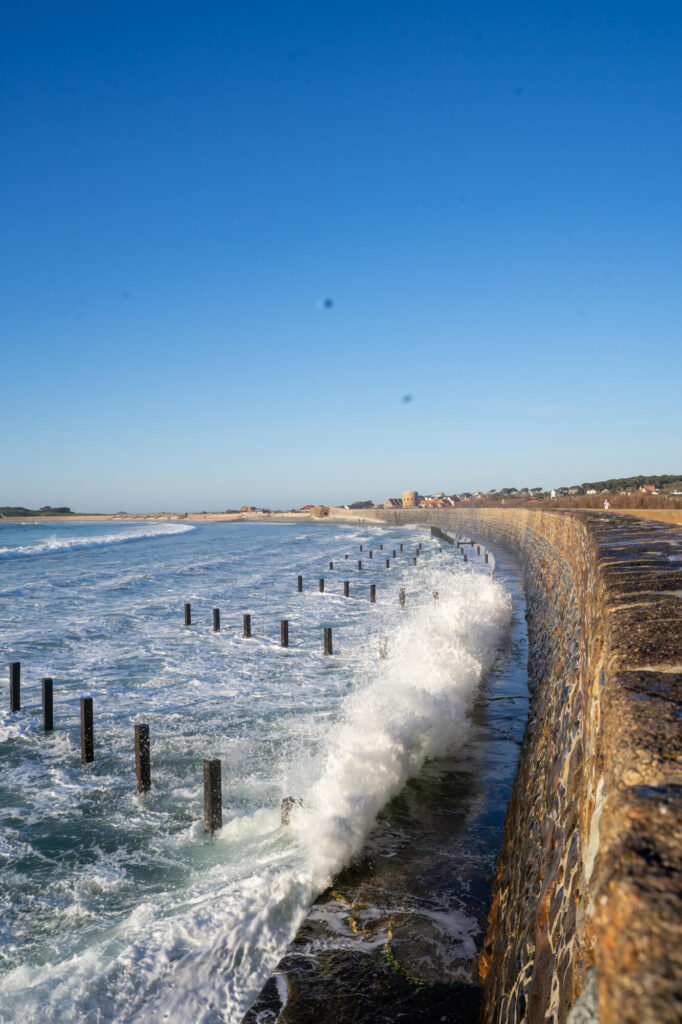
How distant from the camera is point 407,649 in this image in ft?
48.2

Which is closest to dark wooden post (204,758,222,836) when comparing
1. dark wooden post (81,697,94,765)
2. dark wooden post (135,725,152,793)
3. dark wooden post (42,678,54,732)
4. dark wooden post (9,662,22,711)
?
dark wooden post (135,725,152,793)

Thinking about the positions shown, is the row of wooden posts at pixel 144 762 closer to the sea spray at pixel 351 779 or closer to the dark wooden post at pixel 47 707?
the dark wooden post at pixel 47 707

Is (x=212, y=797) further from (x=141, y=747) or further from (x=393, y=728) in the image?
(x=393, y=728)

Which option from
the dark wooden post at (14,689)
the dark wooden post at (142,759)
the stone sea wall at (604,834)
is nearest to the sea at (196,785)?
the dark wooden post at (142,759)

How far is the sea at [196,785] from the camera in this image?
5.03 metres

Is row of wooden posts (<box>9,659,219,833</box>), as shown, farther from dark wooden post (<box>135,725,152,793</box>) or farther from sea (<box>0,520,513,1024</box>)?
sea (<box>0,520,513,1024</box>)

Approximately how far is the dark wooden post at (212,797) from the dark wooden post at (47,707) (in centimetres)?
492

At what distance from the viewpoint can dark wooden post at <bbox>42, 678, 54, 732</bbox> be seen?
427 inches

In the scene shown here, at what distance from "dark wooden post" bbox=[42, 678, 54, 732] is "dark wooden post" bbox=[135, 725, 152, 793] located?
10.6 feet

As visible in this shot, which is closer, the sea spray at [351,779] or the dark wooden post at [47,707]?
the sea spray at [351,779]

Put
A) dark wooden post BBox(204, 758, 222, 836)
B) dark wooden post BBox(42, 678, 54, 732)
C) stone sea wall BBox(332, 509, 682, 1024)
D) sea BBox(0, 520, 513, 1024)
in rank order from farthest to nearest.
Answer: dark wooden post BBox(42, 678, 54, 732) → dark wooden post BBox(204, 758, 222, 836) → sea BBox(0, 520, 513, 1024) → stone sea wall BBox(332, 509, 682, 1024)

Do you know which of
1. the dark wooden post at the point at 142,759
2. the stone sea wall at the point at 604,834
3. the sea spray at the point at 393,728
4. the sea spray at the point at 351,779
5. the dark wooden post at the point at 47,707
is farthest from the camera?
the dark wooden post at the point at 47,707

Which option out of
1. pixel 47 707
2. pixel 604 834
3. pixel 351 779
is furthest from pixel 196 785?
pixel 604 834

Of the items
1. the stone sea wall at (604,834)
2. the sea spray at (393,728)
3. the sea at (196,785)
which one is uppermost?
the stone sea wall at (604,834)
